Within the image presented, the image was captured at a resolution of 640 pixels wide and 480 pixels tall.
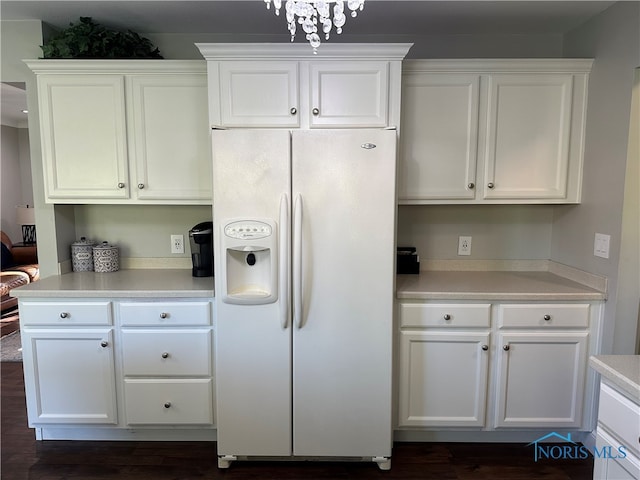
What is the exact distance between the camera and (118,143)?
7.64ft

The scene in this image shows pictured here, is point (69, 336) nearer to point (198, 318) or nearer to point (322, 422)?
point (198, 318)

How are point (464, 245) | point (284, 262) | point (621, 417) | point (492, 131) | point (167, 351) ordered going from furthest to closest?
point (464, 245) < point (492, 131) < point (167, 351) < point (284, 262) < point (621, 417)

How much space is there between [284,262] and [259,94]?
2.89ft

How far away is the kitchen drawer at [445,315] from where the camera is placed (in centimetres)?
214

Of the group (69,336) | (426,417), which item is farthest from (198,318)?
(426,417)

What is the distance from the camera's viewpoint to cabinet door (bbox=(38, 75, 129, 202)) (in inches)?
89.7

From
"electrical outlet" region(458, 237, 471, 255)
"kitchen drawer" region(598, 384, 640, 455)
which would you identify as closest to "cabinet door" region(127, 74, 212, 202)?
"electrical outlet" region(458, 237, 471, 255)

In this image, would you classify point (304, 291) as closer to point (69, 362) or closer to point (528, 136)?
point (69, 362)

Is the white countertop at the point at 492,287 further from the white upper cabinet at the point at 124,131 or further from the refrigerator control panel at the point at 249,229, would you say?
the white upper cabinet at the point at 124,131

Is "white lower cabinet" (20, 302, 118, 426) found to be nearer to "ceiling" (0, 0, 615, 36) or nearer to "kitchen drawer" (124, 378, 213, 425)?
"kitchen drawer" (124, 378, 213, 425)

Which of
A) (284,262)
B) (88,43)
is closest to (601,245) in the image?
(284,262)

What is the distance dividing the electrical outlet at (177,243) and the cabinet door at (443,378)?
153 cm

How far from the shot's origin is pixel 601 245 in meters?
2.15

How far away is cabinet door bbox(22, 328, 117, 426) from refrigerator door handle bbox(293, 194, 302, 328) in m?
1.05
